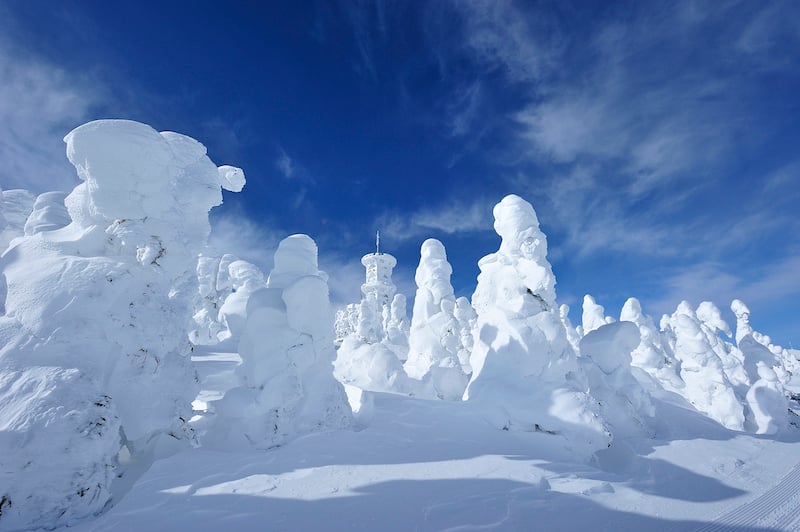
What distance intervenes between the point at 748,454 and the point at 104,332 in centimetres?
1577

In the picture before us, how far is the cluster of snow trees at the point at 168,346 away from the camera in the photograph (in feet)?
15.0

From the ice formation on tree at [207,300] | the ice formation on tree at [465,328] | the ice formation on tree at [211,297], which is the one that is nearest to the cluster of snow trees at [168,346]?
the ice formation on tree at [465,328]

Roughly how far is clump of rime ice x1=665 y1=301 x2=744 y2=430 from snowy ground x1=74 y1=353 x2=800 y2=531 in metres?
10.6

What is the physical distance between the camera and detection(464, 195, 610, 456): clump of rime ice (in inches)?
384

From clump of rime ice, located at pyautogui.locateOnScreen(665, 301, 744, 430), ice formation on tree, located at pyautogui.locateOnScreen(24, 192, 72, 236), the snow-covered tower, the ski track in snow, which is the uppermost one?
the snow-covered tower

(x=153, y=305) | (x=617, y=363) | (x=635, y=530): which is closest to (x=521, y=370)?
(x=617, y=363)

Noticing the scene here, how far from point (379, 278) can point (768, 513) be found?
56.8 metres

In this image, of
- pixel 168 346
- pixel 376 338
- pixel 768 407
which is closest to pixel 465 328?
pixel 376 338

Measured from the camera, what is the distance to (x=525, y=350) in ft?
36.1

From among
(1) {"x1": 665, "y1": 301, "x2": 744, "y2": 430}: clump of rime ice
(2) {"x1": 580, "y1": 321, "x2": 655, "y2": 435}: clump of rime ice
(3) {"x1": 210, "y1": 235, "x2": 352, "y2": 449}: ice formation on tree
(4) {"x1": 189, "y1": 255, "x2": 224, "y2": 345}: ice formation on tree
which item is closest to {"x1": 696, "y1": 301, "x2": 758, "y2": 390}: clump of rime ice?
(1) {"x1": 665, "y1": 301, "x2": 744, "y2": 430}: clump of rime ice

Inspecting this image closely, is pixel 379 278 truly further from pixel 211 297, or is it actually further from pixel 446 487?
pixel 446 487

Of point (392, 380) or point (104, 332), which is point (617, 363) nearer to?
point (392, 380)

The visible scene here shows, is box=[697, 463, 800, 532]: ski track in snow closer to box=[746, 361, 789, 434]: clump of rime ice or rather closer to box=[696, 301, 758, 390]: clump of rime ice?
box=[746, 361, 789, 434]: clump of rime ice

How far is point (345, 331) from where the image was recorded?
57.8 meters
